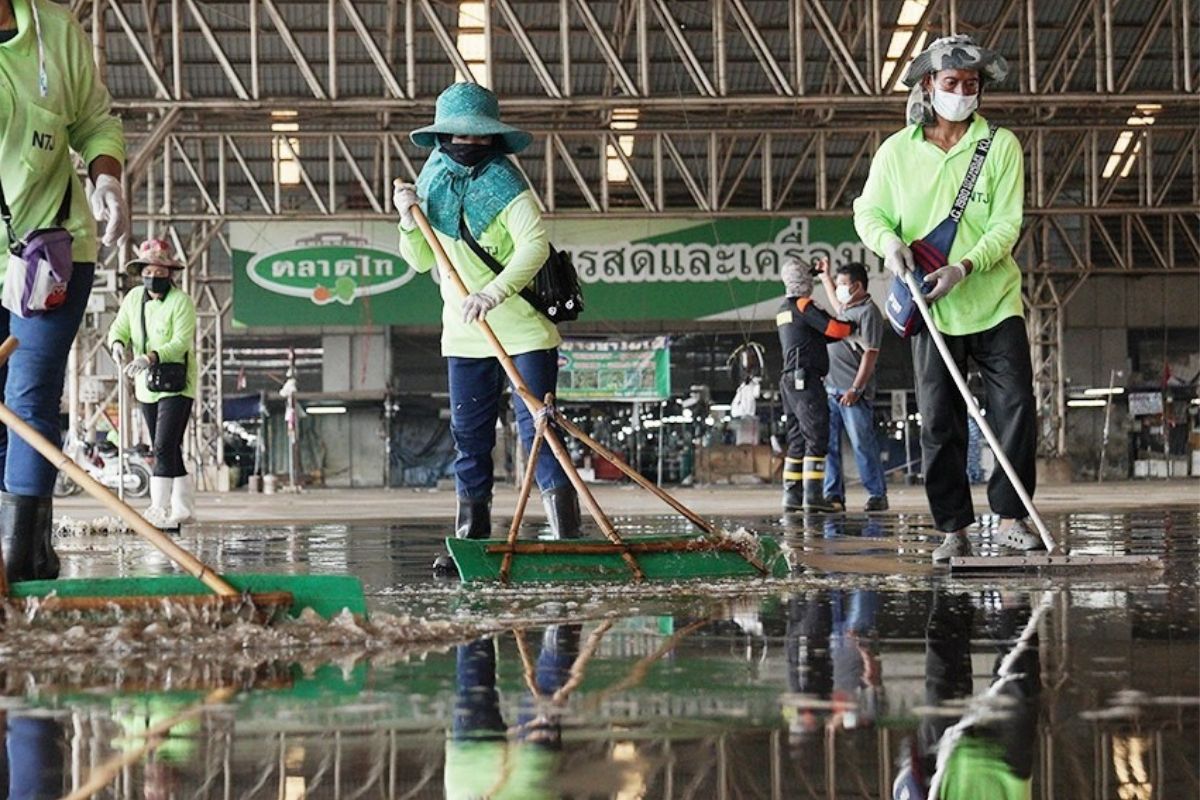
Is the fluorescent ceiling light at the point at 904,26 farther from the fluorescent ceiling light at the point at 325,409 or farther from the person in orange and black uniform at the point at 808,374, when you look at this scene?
the fluorescent ceiling light at the point at 325,409

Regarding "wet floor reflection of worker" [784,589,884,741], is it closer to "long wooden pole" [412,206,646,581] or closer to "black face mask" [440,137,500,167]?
"long wooden pole" [412,206,646,581]

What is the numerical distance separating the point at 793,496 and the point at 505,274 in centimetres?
676

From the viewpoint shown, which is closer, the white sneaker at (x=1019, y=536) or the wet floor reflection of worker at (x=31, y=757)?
the wet floor reflection of worker at (x=31, y=757)

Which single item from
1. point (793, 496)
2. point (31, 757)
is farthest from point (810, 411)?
point (31, 757)

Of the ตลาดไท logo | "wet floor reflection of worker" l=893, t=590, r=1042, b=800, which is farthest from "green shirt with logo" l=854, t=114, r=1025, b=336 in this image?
the ตลาดไท logo

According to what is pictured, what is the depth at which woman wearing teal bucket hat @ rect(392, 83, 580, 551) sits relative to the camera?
596cm

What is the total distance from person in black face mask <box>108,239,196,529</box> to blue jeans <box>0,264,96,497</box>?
559 centimetres

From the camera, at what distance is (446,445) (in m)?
34.1

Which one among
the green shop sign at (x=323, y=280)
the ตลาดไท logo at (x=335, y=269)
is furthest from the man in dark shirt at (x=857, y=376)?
the ตลาดไท logo at (x=335, y=269)

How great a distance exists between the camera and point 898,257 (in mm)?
5820

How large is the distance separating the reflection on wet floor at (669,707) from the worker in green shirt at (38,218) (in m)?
0.96

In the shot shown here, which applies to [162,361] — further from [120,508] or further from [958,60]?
[120,508]

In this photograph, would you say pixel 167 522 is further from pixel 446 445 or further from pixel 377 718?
pixel 446 445

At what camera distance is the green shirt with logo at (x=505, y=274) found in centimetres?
592
